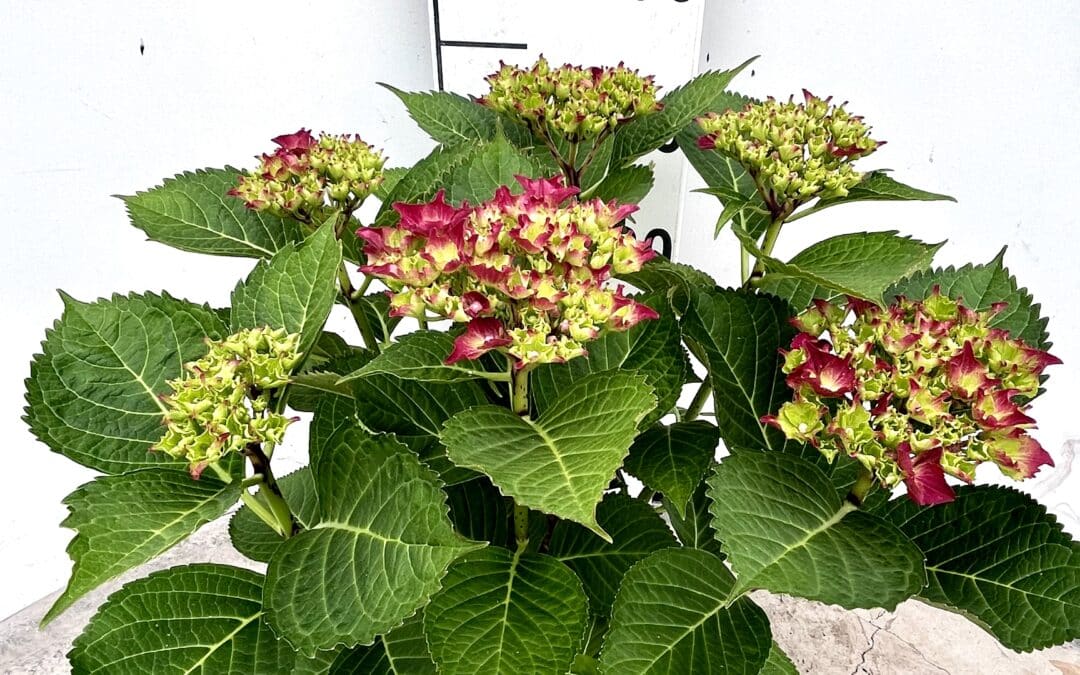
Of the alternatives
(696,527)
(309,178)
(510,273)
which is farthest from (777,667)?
(309,178)

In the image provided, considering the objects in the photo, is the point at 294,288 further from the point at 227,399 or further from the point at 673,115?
the point at 673,115

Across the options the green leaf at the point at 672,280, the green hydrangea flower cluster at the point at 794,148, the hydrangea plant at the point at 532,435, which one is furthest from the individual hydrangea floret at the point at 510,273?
the green hydrangea flower cluster at the point at 794,148

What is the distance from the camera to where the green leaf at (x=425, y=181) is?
66cm

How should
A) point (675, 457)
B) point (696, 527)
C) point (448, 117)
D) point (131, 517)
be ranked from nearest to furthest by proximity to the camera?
point (131, 517) < point (675, 457) < point (696, 527) < point (448, 117)

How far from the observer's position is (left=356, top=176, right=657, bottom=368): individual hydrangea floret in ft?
1.60

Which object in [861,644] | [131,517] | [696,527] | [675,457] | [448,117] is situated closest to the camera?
[131,517]

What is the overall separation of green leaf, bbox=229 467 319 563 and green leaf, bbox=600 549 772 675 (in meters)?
0.27

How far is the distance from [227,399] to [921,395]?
412 mm

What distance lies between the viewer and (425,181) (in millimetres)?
685

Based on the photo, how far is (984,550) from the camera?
0.56 metres

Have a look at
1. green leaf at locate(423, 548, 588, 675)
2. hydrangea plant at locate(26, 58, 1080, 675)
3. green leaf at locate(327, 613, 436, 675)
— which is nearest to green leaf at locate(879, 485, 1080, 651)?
hydrangea plant at locate(26, 58, 1080, 675)

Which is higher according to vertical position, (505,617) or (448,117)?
(448,117)

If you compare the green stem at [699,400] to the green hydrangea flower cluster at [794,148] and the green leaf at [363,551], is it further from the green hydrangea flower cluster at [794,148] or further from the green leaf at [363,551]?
the green leaf at [363,551]

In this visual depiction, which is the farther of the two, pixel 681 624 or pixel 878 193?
pixel 878 193
